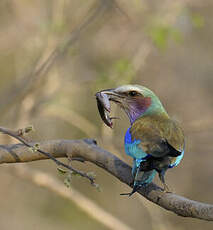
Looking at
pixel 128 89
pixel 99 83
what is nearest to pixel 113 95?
pixel 128 89

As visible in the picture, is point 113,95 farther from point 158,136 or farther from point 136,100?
point 158,136

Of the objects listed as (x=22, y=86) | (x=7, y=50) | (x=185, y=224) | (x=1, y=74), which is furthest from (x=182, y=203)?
(x=1, y=74)

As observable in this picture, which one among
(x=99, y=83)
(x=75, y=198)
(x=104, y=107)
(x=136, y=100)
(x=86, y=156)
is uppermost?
(x=99, y=83)

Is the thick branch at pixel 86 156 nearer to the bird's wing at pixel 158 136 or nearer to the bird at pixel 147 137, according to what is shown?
the bird at pixel 147 137

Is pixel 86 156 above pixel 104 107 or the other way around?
the other way around

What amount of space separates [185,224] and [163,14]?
14.1 feet

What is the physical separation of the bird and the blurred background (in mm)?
1167

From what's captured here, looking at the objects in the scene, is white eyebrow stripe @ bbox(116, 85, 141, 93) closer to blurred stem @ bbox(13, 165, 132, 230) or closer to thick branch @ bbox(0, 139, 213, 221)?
thick branch @ bbox(0, 139, 213, 221)

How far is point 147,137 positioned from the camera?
3.73 metres

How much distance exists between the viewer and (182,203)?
10.3ft

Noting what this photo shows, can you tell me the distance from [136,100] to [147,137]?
78cm

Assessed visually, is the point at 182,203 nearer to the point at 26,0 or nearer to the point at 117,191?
the point at 26,0

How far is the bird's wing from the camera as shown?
3424 millimetres

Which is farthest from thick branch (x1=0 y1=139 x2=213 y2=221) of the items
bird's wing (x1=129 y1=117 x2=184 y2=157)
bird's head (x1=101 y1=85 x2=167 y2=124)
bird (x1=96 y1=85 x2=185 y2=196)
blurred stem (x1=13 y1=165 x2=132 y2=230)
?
blurred stem (x1=13 y1=165 x2=132 y2=230)
